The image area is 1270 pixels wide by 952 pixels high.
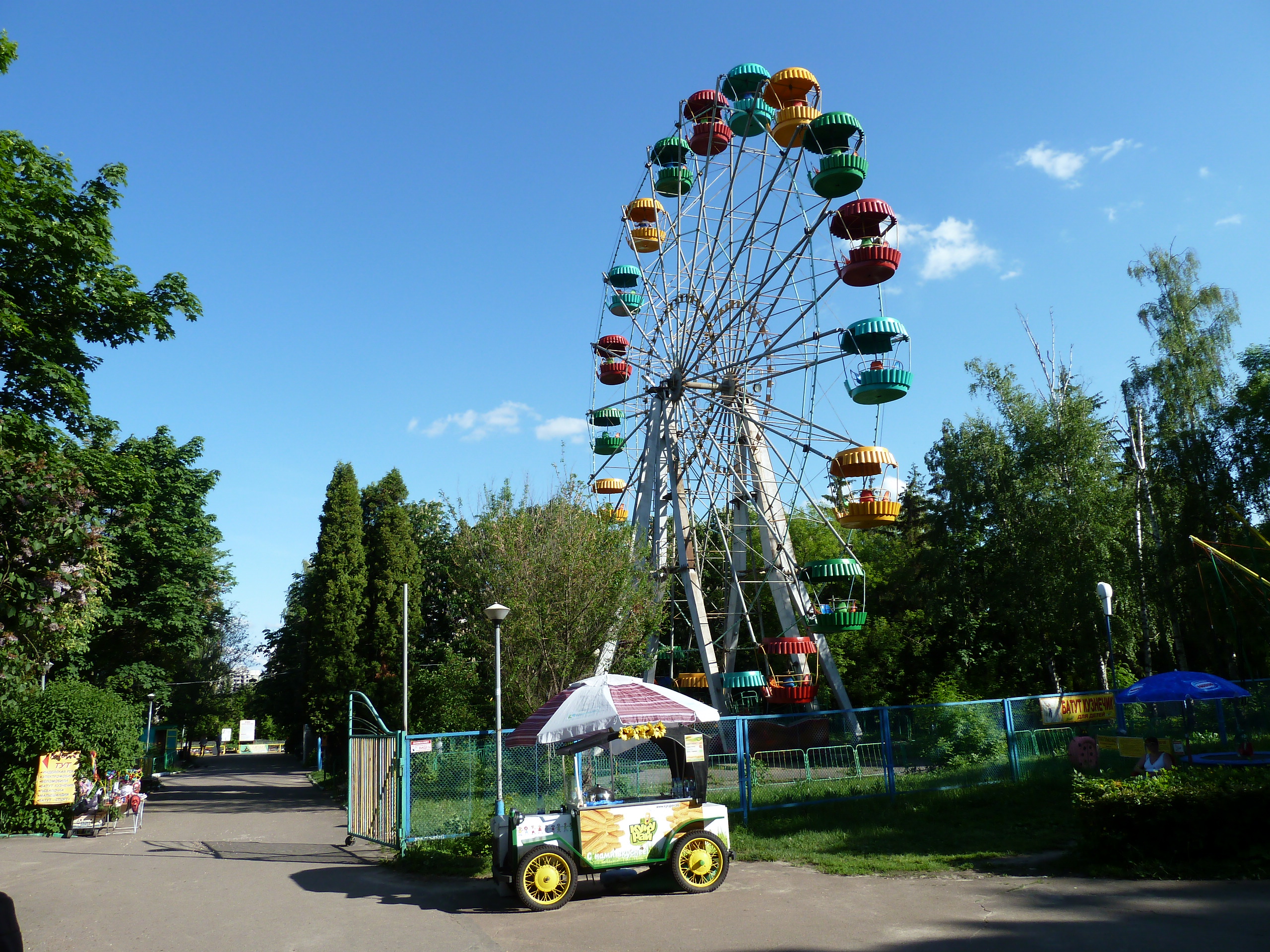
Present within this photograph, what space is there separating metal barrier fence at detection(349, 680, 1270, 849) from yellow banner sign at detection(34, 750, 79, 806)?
22.2 ft

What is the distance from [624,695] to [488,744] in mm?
4162

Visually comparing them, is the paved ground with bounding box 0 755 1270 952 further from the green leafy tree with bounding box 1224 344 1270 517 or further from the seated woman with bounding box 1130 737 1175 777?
the green leafy tree with bounding box 1224 344 1270 517

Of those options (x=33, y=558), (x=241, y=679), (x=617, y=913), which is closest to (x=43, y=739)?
(x=33, y=558)

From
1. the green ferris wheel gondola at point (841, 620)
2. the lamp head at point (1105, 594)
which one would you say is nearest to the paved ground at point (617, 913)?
the lamp head at point (1105, 594)

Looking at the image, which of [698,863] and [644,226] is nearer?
[698,863]

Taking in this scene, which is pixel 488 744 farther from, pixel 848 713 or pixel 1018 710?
pixel 1018 710

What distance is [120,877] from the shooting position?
41.3 feet

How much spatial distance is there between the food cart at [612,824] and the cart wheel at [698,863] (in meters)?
0.01

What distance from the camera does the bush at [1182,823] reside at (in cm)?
978

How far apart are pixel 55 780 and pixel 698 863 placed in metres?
14.7

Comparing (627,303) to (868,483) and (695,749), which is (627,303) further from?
(695,749)

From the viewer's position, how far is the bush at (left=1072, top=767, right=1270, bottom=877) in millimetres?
9781

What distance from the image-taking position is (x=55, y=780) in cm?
1778

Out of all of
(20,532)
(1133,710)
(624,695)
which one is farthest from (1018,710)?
(20,532)
